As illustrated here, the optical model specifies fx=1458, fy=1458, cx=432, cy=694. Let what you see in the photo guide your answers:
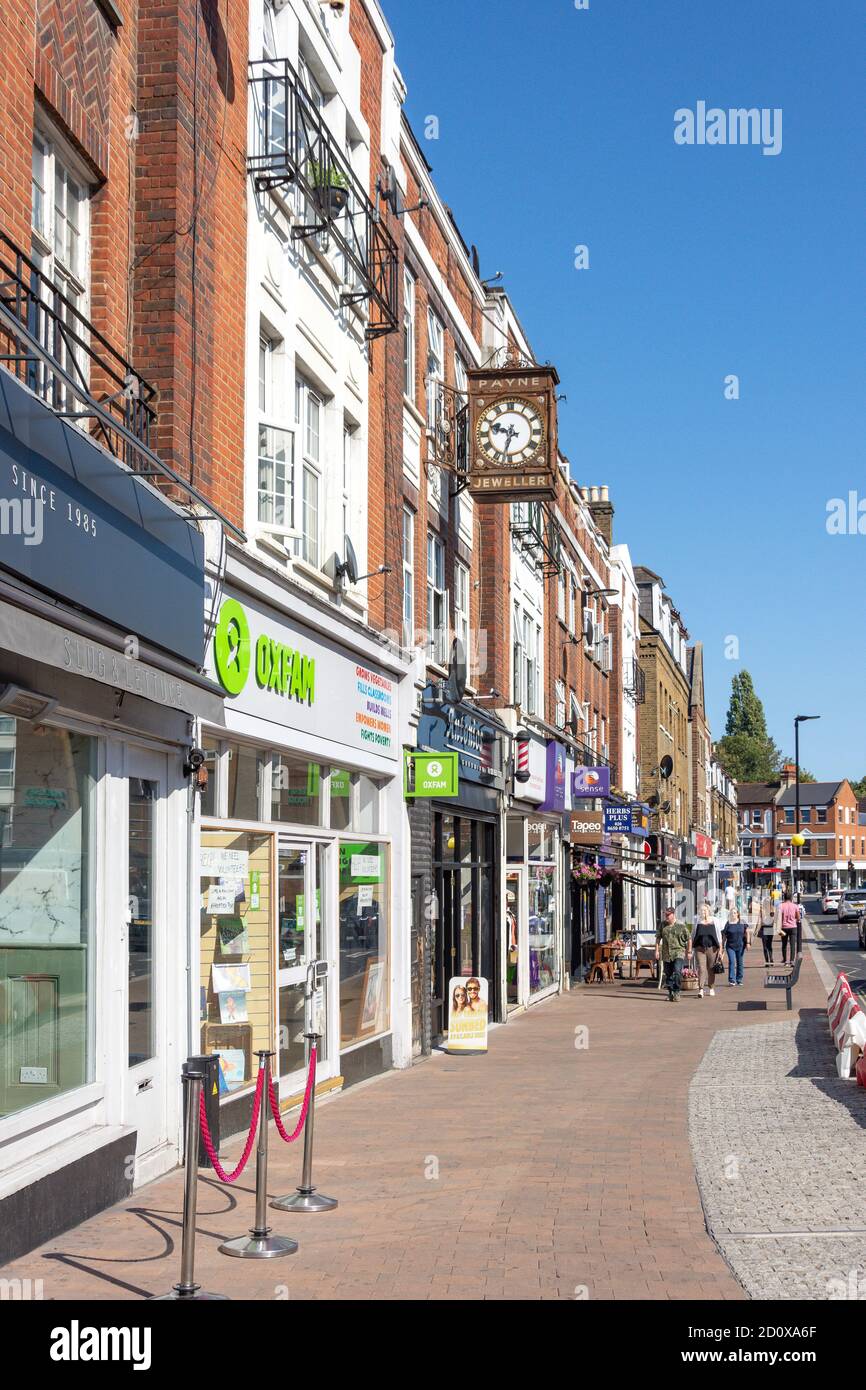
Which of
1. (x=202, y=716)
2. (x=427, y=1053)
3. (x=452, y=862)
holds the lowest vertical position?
(x=427, y=1053)

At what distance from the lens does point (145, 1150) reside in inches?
371

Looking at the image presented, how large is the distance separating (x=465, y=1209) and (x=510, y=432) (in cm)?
1367

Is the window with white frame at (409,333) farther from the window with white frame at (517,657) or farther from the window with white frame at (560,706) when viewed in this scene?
the window with white frame at (560,706)

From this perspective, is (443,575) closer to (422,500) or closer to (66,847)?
(422,500)

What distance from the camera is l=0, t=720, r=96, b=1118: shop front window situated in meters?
7.86

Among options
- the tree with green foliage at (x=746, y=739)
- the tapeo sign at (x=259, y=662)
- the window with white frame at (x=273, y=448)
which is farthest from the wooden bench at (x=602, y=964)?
the tree with green foliage at (x=746, y=739)

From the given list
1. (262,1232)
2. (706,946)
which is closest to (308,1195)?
(262,1232)

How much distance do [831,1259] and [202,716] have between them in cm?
487

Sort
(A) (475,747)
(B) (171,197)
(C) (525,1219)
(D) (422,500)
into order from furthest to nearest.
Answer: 1. (A) (475,747)
2. (D) (422,500)
3. (B) (171,197)
4. (C) (525,1219)

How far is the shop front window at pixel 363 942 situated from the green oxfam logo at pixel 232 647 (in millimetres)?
3865

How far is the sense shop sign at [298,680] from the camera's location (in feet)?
36.3

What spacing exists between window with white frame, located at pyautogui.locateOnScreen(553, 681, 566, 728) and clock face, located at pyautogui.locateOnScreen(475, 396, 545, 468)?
426 inches

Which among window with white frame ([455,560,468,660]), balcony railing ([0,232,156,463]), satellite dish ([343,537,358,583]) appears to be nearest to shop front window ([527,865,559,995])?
window with white frame ([455,560,468,660])

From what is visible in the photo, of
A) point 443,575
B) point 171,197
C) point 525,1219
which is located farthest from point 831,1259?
point 443,575
